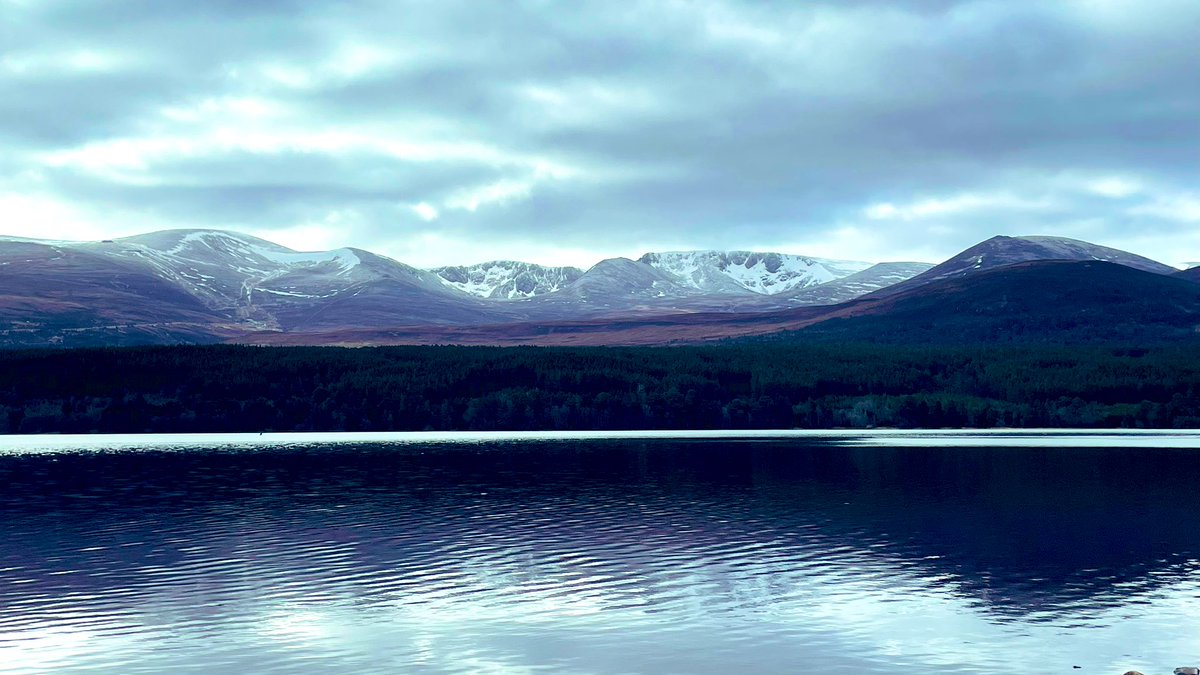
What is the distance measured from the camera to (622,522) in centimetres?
9706

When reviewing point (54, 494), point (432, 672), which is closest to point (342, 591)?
point (432, 672)

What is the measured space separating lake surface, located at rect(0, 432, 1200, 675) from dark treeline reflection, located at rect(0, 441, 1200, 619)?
451 millimetres

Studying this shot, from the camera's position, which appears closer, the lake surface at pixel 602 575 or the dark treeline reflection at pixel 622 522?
the lake surface at pixel 602 575

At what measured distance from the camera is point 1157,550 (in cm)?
8050

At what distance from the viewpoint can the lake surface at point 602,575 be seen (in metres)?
49.6

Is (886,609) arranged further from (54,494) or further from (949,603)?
(54,494)

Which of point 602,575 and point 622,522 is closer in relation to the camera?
point 602,575

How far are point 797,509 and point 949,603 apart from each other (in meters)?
46.1

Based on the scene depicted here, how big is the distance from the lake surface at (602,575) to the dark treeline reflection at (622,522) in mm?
451

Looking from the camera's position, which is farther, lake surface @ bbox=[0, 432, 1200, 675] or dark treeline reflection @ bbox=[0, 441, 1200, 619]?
dark treeline reflection @ bbox=[0, 441, 1200, 619]

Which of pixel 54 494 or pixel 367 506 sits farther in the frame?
pixel 54 494

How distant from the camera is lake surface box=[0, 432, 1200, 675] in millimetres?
49594

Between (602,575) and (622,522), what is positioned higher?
(602,575)

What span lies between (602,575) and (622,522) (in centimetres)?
2738
